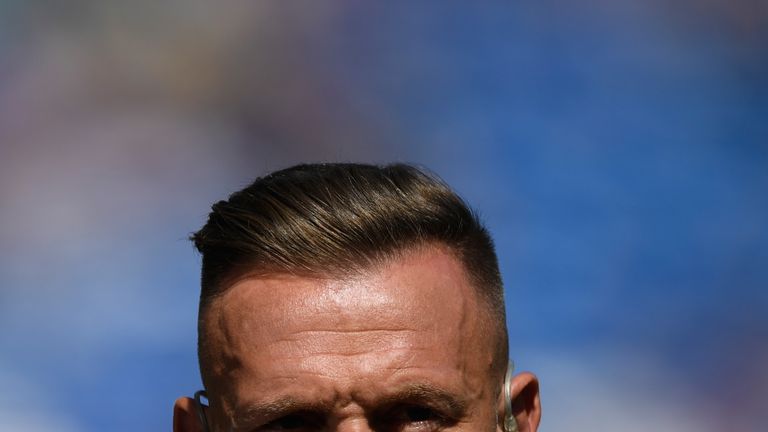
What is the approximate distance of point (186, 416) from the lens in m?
3.62

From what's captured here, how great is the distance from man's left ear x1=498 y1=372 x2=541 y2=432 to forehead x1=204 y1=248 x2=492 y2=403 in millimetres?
205

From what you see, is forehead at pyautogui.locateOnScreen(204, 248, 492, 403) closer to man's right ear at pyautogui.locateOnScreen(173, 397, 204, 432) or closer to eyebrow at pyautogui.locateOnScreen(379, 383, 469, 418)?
eyebrow at pyautogui.locateOnScreen(379, 383, 469, 418)

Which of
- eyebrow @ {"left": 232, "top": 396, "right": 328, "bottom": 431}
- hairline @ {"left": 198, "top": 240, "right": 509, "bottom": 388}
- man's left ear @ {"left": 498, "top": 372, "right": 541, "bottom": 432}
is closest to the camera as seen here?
eyebrow @ {"left": 232, "top": 396, "right": 328, "bottom": 431}

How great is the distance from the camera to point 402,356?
10.5ft

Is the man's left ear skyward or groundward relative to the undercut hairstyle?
groundward

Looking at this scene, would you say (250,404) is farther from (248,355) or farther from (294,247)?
(294,247)

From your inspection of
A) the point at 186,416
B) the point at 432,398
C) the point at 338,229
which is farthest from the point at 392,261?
the point at 186,416

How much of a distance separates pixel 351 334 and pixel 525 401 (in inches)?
29.5

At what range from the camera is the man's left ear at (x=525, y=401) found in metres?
3.57

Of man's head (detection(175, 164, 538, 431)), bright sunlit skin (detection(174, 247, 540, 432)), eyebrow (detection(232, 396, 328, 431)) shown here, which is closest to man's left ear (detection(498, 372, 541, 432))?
man's head (detection(175, 164, 538, 431))

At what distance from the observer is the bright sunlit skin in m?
3.15

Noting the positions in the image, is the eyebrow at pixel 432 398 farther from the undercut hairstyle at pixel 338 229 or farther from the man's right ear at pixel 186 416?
the man's right ear at pixel 186 416

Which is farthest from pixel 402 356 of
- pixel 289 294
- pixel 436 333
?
pixel 289 294

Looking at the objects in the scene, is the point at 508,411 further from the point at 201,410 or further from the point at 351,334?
the point at 201,410
